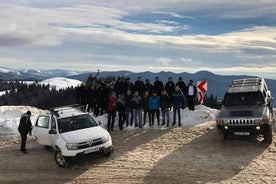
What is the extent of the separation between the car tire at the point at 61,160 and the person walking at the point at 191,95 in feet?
30.2

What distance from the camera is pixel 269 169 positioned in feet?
40.7

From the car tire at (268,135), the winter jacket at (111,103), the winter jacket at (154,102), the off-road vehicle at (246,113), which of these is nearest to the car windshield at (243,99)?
the off-road vehicle at (246,113)

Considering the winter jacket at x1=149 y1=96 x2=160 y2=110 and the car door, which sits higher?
the winter jacket at x1=149 y1=96 x2=160 y2=110

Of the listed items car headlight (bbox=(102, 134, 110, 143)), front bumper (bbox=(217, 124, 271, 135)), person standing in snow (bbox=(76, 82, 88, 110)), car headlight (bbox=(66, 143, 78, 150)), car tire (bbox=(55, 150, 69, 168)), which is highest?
person standing in snow (bbox=(76, 82, 88, 110))

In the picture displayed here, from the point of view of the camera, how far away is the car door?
15.1m

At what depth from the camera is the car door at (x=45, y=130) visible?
15150 millimetres

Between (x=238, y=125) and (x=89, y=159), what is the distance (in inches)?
241

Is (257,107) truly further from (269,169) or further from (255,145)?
(269,169)

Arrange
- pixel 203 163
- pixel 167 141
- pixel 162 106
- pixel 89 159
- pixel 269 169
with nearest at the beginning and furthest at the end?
pixel 269 169 → pixel 203 163 → pixel 89 159 → pixel 167 141 → pixel 162 106

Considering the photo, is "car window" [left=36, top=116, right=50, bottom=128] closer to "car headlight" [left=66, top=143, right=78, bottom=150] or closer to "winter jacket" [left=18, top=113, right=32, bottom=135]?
"winter jacket" [left=18, top=113, right=32, bottom=135]

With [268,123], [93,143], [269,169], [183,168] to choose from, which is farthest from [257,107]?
[93,143]

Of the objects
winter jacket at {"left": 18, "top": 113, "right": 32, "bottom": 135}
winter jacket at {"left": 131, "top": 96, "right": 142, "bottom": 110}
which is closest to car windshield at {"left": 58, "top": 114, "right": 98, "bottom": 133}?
winter jacket at {"left": 18, "top": 113, "right": 32, "bottom": 135}

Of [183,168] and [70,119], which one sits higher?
[70,119]

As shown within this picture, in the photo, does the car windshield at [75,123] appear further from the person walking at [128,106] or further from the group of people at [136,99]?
the person walking at [128,106]
